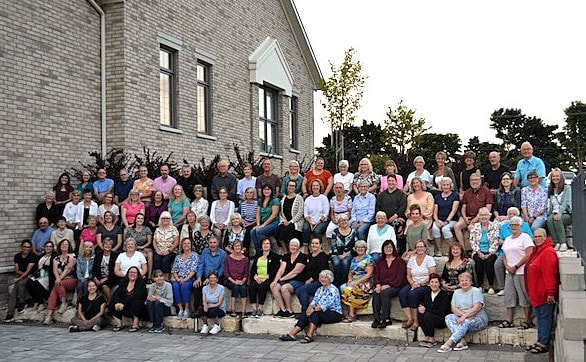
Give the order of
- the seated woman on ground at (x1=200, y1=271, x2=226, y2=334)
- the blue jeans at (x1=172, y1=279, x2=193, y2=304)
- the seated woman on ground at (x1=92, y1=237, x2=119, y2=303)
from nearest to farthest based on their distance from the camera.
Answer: the seated woman on ground at (x1=200, y1=271, x2=226, y2=334)
the blue jeans at (x1=172, y1=279, x2=193, y2=304)
the seated woman on ground at (x1=92, y1=237, x2=119, y2=303)

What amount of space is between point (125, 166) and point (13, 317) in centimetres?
386

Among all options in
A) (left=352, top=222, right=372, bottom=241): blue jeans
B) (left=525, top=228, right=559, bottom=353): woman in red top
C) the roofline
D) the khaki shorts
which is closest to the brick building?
the roofline

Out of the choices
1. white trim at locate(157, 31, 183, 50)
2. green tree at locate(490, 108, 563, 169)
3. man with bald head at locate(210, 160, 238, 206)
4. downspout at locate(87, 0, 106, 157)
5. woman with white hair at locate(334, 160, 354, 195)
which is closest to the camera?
woman with white hair at locate(334, 160, 354, 195)

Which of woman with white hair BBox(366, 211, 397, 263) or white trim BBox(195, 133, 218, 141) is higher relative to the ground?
white trim BBox(195, 133, 218, 141)

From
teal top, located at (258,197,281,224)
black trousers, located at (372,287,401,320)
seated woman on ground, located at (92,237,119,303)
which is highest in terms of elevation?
teal top, located at (258,197,281,224)

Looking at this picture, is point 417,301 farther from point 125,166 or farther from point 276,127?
point 276,127

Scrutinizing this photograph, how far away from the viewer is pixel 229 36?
67.0 ft

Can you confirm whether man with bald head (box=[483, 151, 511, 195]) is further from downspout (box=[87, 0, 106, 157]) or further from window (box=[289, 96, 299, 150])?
window (box=[289, 96, 299, 150])

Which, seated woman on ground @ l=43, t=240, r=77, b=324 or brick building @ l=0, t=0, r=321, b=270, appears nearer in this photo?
seated woman on ground @ l=43, t=240, r=77, b=324

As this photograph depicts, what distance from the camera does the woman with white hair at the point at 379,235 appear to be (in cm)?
1149

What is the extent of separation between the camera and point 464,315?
9.95 m

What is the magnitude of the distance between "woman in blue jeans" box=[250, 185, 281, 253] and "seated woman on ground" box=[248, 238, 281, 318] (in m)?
0.65

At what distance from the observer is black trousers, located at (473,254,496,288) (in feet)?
35.4

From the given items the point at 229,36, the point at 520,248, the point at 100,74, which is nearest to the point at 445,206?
the point at 520,248
